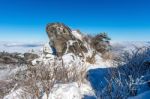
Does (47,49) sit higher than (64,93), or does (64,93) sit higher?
(47,49)

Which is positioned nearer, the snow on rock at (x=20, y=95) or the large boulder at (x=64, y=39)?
the snow on rock at (x=20, y=95)

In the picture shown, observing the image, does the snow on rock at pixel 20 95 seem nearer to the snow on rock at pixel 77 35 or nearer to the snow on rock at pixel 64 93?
the snow on rock at pixel 64 93

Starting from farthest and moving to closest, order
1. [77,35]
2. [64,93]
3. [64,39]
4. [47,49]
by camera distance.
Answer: [77,35]
[64,39]
[47,49]
[64,93]

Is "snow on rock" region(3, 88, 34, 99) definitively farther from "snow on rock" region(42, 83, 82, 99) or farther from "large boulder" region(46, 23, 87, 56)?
"large boulder" region(46, 23, 87, 56)

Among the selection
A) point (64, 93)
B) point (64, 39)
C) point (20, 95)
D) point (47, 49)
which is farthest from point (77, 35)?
point (64, 93)

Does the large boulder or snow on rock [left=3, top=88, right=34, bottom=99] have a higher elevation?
the large boulder

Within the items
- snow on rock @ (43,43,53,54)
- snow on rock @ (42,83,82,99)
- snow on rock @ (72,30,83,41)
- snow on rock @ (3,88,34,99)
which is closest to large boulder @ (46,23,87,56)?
snow on rock @ (72,30,83,41)

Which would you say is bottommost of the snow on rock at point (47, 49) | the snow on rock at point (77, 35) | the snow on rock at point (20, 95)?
the snow on rock at point (20, 95)

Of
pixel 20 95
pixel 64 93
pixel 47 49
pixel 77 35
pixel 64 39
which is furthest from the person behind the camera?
pixel 77 35

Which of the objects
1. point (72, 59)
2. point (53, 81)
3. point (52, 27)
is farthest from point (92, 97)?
point (52, 27)

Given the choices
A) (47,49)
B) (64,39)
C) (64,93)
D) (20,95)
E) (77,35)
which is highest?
(77,35)

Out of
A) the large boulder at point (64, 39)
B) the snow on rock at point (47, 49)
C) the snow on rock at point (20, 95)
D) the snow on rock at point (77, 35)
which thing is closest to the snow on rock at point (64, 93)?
the snow on rock at point (20, 95)

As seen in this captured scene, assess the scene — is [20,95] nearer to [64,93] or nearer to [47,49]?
[64,93]
